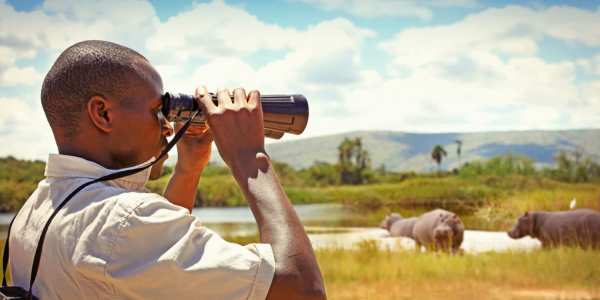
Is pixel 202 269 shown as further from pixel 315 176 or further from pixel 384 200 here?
pixel 315 176

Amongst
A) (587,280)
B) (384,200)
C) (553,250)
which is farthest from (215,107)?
(384,200)

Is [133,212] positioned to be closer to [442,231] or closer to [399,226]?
[442,231]

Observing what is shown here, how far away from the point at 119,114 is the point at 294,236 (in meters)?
0.33

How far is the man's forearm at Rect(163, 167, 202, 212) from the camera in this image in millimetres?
1479

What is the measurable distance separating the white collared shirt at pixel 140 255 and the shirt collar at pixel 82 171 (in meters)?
0.07

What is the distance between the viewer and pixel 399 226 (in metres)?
10.5

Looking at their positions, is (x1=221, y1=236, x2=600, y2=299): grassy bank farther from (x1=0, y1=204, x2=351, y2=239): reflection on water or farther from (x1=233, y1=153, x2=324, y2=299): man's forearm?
(x1=233, y1=153, x2=324, y2=299): man's forearm

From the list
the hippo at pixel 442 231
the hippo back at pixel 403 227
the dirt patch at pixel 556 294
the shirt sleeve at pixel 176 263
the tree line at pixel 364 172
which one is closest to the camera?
the shirt sleeve at pixel 176 263

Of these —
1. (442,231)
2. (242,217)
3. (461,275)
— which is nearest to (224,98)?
(461,275)

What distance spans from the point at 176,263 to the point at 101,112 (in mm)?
290

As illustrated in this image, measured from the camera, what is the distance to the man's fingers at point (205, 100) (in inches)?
42.1

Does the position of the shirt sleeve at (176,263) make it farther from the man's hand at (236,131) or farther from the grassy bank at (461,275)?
the grassy bank at (461,275)

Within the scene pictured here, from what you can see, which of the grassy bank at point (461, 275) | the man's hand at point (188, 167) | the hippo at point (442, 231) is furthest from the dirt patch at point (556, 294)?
the man's hand at point (188, 167)

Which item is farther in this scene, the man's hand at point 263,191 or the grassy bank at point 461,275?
the grassy bank at point 461,275
